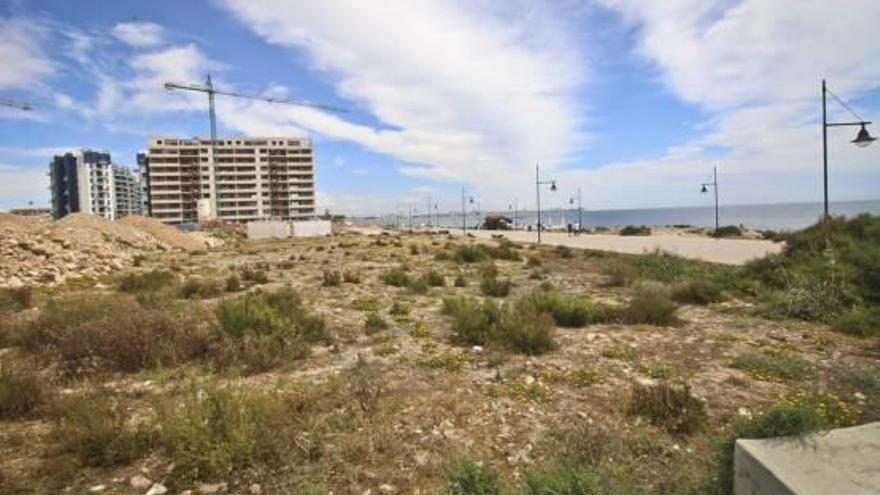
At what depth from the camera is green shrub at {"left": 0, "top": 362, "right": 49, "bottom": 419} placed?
18.6ft

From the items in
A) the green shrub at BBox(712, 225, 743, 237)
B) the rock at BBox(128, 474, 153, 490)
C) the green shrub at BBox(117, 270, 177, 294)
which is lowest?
the rock at BBox(128, 474, 153, 490)

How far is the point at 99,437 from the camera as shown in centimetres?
459

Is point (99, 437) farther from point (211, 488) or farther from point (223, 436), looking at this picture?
point (211, 488)

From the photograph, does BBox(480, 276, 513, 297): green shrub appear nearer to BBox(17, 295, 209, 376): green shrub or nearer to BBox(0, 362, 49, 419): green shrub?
BBox(17, 295, 209, 376): green shrub

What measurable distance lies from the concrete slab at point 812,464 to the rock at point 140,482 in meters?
4.66

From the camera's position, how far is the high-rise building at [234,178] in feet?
393

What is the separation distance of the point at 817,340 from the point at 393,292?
994 centimetres

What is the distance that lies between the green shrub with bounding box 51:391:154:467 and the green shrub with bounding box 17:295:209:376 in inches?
76.7

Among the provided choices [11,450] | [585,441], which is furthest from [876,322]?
[11,450]

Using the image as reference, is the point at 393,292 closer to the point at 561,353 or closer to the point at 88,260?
the point at 561,353

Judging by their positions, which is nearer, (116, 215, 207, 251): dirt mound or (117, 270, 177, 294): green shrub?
(117, 270, 177, 294): green shrub

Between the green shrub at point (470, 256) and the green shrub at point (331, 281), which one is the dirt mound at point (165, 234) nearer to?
the green shrub at point (470, 256)

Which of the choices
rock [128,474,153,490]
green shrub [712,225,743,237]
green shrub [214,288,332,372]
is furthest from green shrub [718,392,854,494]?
green shrub [712,225,743,237]

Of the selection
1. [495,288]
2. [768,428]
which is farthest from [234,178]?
[768,428]
